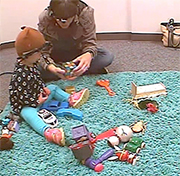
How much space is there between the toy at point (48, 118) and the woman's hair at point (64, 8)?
14.8 inches

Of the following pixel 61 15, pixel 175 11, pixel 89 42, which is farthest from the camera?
pixel 175 11

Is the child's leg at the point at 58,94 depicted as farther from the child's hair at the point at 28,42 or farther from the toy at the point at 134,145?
the toy at the point at 134,145

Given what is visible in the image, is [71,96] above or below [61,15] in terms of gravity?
below

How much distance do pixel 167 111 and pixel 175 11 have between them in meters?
0.89

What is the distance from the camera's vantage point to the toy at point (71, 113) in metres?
1.33

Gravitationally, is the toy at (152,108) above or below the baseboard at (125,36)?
below

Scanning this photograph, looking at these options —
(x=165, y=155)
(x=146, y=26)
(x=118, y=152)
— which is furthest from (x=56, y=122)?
(x=146, y=26)

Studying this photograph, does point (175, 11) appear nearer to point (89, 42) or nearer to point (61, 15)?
point (89, 42)

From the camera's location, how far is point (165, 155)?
3.71ft

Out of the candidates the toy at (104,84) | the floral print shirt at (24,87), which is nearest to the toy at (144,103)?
the toy at (104,84)

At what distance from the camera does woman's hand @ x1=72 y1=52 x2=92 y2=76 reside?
57.1 inches

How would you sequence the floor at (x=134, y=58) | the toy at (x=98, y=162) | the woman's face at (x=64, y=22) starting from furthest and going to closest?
the floor at (x=134, y=58)
the woman's face at (x=64, y=22)
the toy at (x=98, y=162)

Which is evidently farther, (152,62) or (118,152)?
(152,62)

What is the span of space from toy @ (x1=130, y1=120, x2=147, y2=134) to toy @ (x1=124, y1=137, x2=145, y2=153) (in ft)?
0.21
